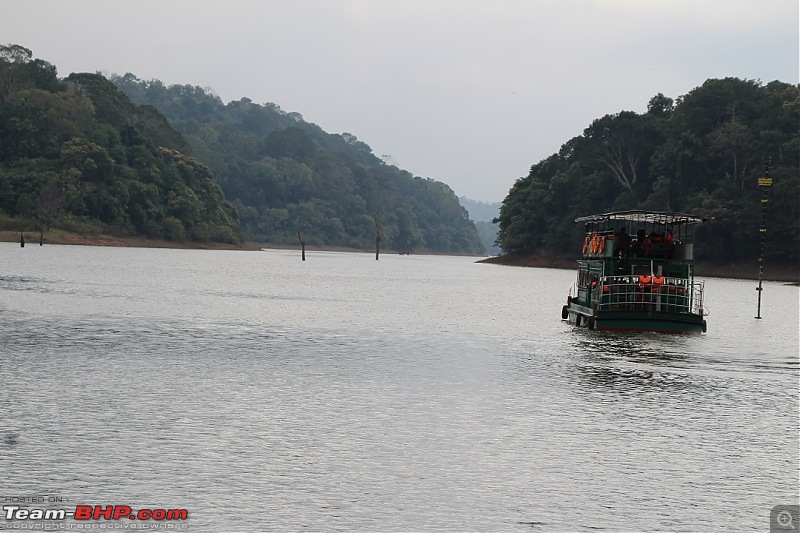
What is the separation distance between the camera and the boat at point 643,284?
4209 cm

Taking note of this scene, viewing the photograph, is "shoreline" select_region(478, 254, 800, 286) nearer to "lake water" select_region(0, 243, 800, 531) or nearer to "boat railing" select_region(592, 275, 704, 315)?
"boat railing" select_region(592, 275, 704, 315)

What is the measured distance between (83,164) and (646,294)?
140024 mm

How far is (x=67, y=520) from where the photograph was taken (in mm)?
12352

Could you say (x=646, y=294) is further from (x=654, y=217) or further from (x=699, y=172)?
(x=699, y=172)

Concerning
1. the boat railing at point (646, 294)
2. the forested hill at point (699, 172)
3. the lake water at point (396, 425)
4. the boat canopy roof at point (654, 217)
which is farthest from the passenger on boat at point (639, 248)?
the forested hill at point (699, 172)

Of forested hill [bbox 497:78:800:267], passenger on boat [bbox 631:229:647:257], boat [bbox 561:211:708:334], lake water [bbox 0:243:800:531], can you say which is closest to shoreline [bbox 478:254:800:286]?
forested hill [bbox 497:78:800:267]

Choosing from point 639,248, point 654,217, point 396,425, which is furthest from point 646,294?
point 396,425

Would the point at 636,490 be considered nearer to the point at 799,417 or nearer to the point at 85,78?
the point at 799,417

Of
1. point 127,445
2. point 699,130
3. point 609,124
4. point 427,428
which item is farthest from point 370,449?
point 609,124

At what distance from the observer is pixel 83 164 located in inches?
6462

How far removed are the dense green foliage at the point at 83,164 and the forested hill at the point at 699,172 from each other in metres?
67.4

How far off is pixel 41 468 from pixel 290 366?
13493 mm

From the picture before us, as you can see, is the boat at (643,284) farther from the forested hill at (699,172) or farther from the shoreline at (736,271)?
the shoreline at (736,271)

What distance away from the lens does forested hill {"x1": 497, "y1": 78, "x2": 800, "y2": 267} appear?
4660 inches
